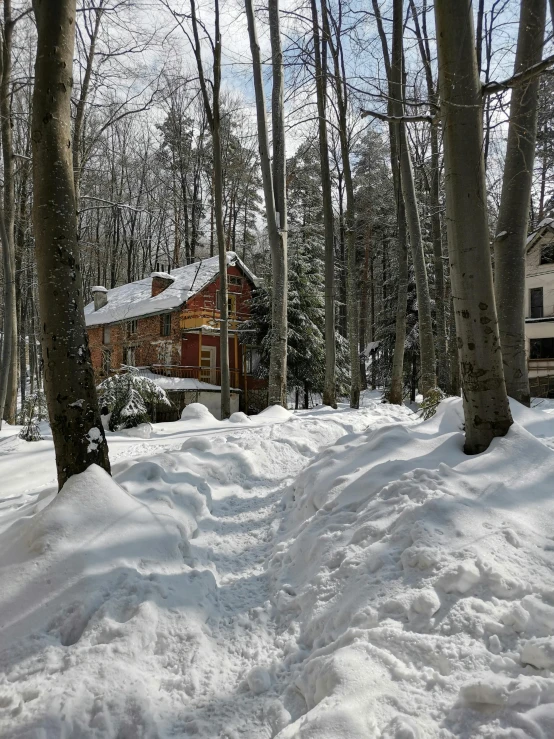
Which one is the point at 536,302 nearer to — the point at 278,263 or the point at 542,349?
the point at 542,349

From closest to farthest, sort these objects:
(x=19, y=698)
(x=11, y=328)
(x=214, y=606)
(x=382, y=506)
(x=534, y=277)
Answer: (x=19, y=698), (x=214, y=606), (x=382, y=506), (x=11, y=328), (x=534, y=277)

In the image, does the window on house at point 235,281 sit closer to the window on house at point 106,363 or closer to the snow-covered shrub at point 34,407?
the window on house at point 106,363

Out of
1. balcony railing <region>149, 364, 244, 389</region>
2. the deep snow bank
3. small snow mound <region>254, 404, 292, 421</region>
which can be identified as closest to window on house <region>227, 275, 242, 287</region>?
balcony railing <region>149, 364, 244, 389</region>

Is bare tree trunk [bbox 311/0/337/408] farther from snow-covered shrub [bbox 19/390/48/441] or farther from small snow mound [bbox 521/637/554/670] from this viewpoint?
small snow mound [bbox 521/637/554/670]

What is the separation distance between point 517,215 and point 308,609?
16.0 feet

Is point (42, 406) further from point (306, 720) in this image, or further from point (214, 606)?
point (306, 720)

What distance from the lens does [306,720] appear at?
1569mm

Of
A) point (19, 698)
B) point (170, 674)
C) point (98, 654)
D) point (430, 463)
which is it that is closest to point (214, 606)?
point (170, 674)

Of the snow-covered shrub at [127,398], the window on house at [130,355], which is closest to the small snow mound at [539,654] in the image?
the snow-covered shrub at [127,398]

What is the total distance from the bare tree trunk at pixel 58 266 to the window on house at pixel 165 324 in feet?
60.6

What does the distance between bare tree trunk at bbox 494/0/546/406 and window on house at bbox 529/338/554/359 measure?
73.3 feet

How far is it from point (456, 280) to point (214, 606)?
9.89 ft

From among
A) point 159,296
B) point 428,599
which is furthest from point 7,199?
point 428,599

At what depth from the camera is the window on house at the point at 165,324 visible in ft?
71.5
